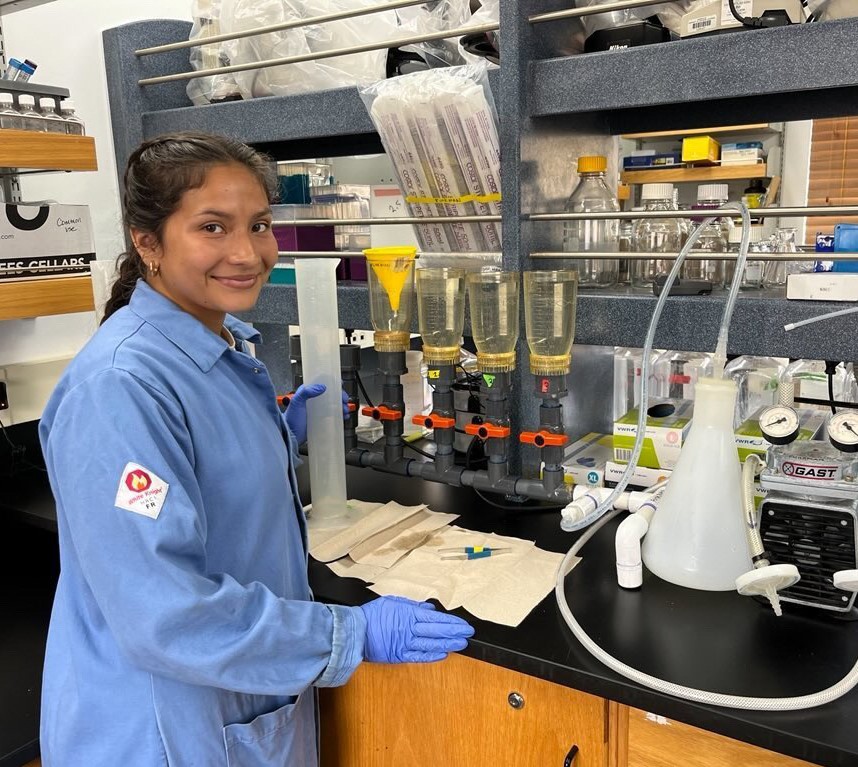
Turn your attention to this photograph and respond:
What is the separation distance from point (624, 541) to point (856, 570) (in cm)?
30

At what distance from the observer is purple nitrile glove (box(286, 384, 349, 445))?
142 centimetres

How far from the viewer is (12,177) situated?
5.88 ft

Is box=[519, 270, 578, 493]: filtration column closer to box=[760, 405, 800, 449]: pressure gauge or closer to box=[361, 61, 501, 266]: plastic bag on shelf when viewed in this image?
box=[361, 61, 501, 266]: plastic bag on shelf

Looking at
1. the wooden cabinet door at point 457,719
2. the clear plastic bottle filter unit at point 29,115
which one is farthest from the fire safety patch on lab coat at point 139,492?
the clear plastic bottle filter unit at point 29,115

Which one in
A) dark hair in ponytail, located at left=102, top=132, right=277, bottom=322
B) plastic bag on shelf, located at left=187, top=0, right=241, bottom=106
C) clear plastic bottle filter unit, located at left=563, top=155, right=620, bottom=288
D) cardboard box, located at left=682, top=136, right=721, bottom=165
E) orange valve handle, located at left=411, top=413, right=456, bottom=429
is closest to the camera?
dark hair in ponytail, located at left=102, top=132, right=277, bottom=322

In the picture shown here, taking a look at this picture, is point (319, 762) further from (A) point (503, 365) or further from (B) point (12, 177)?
(B) point (12, 177)

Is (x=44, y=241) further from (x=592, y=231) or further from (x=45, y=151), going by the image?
(x=592, y=231)

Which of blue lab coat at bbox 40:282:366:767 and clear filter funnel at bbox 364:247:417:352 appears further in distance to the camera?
clear filter funnel at bbox 364:247:417:352

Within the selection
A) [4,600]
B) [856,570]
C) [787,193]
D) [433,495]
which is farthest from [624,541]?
[787,193]

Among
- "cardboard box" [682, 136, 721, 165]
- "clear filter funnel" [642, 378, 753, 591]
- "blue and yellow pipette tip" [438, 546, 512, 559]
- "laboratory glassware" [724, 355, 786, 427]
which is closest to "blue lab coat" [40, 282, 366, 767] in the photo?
"blue and yellow pipette tip" [438, 546, 512, 559]

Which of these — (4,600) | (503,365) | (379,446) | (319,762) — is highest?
(503,365)

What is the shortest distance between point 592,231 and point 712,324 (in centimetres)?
38

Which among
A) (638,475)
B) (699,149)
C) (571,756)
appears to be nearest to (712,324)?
(638,475)

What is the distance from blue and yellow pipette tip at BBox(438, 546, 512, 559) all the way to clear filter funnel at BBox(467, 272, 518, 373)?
0.31 metres
